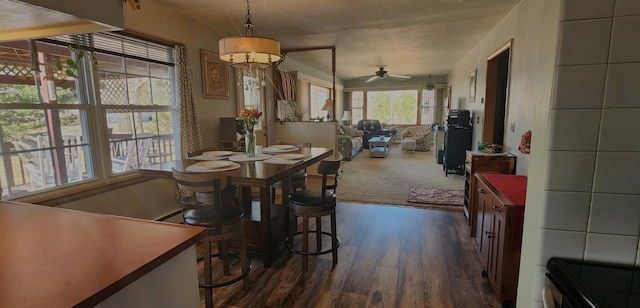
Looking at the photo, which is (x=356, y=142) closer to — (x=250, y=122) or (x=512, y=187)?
(x=250, y=122)

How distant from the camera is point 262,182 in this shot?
6.27ft

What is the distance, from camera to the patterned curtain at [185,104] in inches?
135

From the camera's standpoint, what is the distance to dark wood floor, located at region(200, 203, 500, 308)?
1994mm

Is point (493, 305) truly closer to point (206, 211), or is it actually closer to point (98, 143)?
point (206, 211)

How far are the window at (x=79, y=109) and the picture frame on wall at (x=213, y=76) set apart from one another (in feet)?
1.51

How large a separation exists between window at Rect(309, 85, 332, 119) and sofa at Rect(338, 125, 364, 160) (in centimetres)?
91

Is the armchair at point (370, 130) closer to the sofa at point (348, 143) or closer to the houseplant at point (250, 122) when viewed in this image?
the sofa at point (348, 143)

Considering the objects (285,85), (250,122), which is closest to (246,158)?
(250,122)

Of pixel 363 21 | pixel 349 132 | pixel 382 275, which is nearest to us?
pixel 382 275

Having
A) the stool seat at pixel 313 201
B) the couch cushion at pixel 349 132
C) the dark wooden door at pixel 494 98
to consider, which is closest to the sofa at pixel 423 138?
the couch cushion at pixel 349 132

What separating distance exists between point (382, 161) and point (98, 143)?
5.60 metres

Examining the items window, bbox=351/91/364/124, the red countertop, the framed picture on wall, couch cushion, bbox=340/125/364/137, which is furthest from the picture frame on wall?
window, bbox=351/91/364/124

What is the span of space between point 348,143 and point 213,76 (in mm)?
3923

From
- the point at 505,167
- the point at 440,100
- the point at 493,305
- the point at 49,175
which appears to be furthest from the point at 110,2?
the point at 440,100
